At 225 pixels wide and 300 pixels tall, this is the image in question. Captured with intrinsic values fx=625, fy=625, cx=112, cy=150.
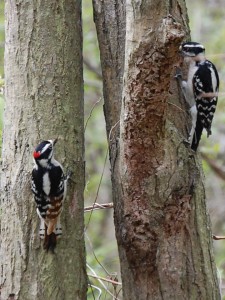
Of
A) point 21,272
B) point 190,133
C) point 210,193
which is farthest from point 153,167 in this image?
point 210,193

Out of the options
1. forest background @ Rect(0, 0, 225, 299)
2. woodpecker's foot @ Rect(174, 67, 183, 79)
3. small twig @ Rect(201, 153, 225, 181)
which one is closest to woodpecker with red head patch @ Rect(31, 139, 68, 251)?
woodpecker's foot @ Rect(174, 67, 183, 79)

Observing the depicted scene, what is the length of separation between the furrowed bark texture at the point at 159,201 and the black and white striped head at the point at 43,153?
37cm

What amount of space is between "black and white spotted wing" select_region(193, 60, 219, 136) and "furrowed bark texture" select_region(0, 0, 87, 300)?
0.79 metres

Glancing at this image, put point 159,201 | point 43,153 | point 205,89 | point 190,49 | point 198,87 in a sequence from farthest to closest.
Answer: point 205,89
point 198,87
point 190,49
point 159,201
point 43,153

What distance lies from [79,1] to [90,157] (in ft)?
21.0

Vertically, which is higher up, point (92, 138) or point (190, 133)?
point (92, 138)

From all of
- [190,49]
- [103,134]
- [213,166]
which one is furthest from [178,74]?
[103,134]

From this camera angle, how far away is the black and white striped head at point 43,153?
3145 mm

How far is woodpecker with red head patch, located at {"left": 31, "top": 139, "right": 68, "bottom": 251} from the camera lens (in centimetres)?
319

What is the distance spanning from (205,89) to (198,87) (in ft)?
1.29

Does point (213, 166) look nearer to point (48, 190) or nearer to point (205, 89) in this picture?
point (205, 89)

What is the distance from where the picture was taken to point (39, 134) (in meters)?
3.37

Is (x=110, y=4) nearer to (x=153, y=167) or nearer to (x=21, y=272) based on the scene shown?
(x=153, y=167)

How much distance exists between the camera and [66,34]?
3.51 meters
